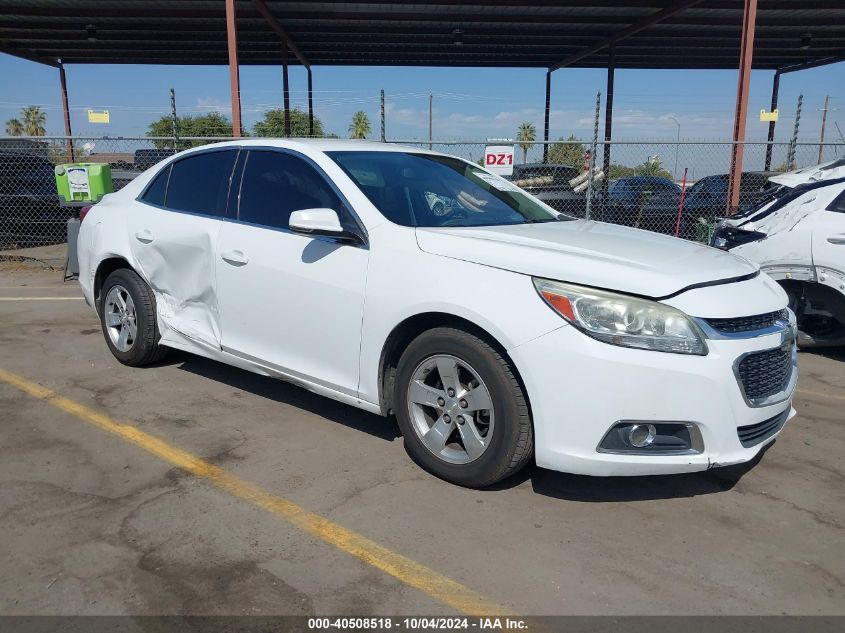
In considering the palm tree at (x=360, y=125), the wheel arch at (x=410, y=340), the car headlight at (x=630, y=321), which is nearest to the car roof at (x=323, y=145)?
the wheel arch at (x=410, y=340)

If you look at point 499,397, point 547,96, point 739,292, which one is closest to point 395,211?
point 499,397

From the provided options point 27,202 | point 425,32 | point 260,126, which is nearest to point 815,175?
point 27,202

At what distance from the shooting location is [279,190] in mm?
4141

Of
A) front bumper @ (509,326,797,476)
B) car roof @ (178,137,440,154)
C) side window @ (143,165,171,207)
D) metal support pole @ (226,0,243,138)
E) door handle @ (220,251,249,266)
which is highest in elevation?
metal support pole @ (226,0,243,138)

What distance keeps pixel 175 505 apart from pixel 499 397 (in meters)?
1.60

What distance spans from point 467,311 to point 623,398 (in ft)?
2.59

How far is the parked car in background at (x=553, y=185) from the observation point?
11938 millimetres

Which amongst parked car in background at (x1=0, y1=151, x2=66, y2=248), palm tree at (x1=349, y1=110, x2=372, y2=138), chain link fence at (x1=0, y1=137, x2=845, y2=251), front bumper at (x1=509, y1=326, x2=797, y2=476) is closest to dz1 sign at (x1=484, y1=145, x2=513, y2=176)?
chain link fence at (x1=0, y1=137, x2=845, y2=251)

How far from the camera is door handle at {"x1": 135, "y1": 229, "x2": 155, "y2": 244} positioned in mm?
4781

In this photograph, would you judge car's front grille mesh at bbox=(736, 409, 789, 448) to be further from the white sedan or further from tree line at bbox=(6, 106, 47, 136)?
tree line at bbox=(6, 106, 47, 136)

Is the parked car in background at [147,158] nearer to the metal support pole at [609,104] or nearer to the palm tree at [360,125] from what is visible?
the metal support pole at [609,104]

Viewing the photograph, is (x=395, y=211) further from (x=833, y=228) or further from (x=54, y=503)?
(x=833, y=228)

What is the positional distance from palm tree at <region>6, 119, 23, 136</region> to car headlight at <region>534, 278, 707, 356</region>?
217 feet

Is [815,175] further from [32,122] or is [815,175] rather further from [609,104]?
[32,122]
